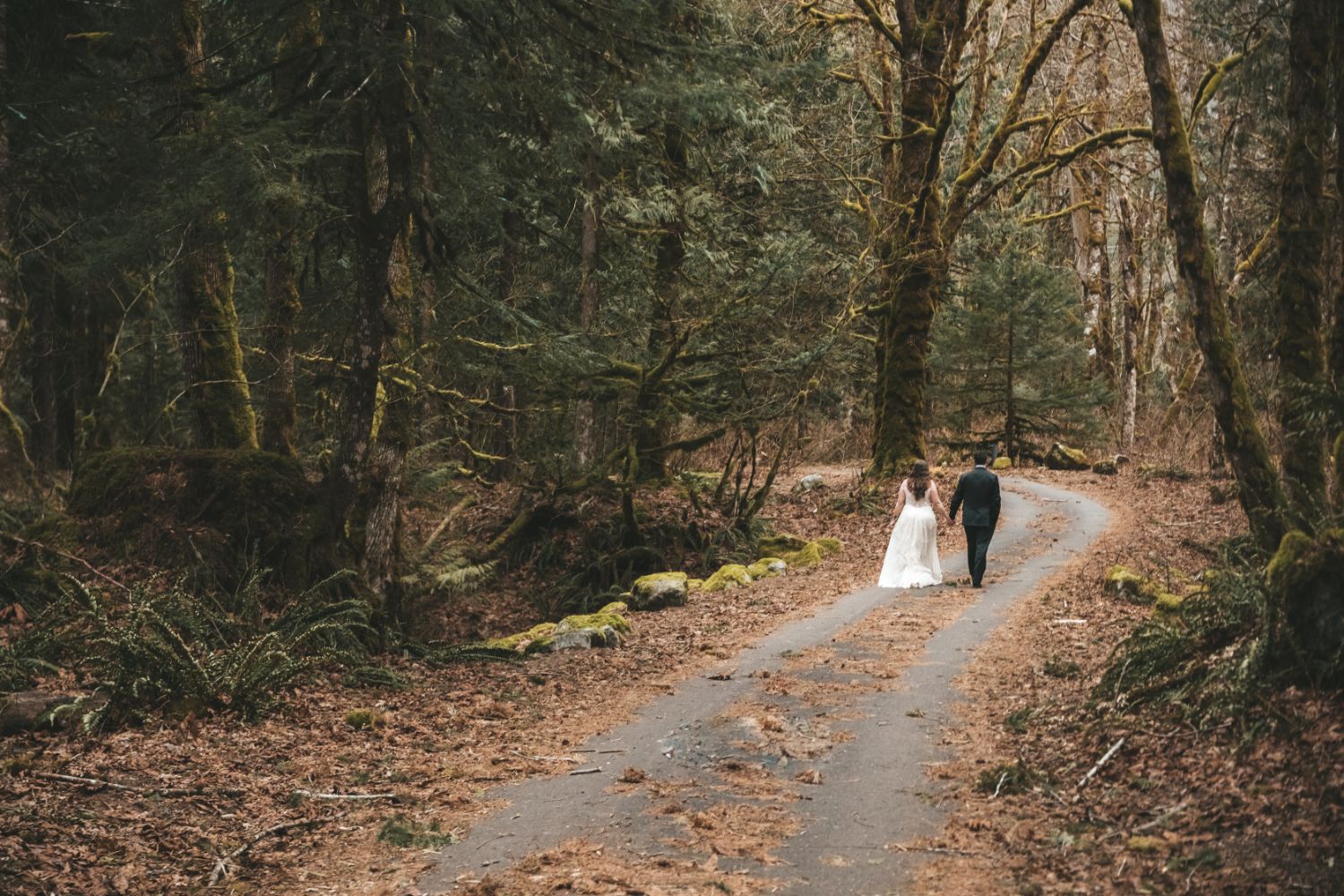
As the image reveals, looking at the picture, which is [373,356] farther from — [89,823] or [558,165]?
[558,165]

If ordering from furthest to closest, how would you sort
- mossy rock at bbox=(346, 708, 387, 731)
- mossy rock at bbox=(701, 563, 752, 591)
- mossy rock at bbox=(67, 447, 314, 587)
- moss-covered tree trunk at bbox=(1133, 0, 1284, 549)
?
mossy rock at bbox=(701, 563, 752, 591) < mossy rock at bbox=(67, 447, 314, 587) < moss-covered tree trunk at bbox=(1133, 0, 1284, 549) < mossy rock at bbox=(346, 708, 387, 731)

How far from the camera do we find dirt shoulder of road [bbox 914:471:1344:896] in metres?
5.11

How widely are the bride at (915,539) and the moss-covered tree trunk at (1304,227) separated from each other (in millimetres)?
5003

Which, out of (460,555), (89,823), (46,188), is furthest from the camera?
(460,555)

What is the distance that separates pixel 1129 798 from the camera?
6.25 meters

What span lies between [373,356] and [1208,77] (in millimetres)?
11041

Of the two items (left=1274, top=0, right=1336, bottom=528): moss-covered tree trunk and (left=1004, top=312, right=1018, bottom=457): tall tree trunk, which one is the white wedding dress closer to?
(left=1274, top=0, right=1336, bottom=528): moss-covered tree trunk

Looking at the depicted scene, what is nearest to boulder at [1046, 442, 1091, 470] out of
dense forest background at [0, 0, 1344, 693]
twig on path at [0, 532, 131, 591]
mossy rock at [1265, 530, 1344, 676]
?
dense forest background at [0, 0, 1344, 693]

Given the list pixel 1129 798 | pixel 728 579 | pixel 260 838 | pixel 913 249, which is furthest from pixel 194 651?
pixel 913 249

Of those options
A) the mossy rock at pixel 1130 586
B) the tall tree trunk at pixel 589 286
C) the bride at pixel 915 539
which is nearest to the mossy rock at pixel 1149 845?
the mossy rock at pixel 1130 586

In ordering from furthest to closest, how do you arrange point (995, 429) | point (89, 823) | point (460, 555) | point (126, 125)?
point (995, 429) → point (460, 555) → point (126, 125) → point (89, 823)

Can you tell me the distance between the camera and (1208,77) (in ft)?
44.2

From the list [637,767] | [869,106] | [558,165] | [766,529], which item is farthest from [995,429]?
[637,767]

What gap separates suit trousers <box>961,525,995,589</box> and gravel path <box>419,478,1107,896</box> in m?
2.63
